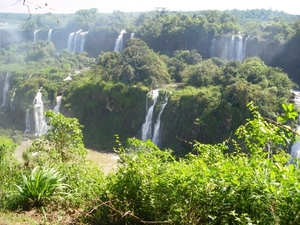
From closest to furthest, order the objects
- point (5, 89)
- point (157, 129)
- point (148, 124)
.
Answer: point (157, 129) → point (148, 124) → point (5, 89)

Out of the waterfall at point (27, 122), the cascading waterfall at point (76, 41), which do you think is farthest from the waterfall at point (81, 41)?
the waterfall at point (27, 122)

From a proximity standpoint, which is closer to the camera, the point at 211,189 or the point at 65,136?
the point at 211,189

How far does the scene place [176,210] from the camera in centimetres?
345

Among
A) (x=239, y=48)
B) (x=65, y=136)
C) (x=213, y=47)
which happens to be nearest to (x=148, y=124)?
(x=239, y=48)

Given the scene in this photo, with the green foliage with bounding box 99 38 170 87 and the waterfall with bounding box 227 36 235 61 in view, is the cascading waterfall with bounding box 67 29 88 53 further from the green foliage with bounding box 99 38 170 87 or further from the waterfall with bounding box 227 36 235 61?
the waterfall with bounding box 227 36 235 61

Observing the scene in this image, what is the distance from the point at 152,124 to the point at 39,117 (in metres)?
10.7

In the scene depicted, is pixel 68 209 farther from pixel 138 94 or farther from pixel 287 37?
pixel 287 37

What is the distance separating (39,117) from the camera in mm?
29172

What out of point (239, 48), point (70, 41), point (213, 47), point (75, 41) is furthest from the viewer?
point (70, 41)

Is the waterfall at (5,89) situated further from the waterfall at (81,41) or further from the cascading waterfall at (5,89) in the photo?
the waterfall at (81,41)

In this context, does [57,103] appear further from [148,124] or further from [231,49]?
[231,49]

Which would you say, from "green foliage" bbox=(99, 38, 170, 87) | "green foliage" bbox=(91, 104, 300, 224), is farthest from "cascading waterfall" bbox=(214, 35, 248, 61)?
"green foliage" bbox=(91, 104, 300, 224)

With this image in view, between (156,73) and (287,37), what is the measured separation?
45.1 feet

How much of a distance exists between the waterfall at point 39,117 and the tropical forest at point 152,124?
3.6 inches
